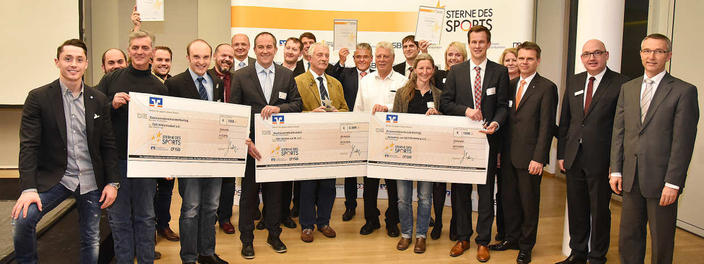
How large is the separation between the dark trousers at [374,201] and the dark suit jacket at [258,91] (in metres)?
1.18

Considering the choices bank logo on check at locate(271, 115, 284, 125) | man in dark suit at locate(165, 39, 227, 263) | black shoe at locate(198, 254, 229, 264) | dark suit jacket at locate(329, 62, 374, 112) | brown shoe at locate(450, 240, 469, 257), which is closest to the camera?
man in dark suit at locate(165, 39, 227, 263)

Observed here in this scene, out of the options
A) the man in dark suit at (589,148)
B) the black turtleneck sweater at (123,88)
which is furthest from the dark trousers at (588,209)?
the black turtleneck sweater at (123,88)

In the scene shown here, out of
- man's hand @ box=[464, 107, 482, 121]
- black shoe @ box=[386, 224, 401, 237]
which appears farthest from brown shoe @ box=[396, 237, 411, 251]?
man's hand @ box=[464, 107, 482, 121]

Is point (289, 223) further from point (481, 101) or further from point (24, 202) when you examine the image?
point (24, 202)

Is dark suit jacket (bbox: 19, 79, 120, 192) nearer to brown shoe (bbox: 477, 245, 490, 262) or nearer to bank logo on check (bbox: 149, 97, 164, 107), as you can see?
bank logo on check (bbox: 149, 97, 164, 107)

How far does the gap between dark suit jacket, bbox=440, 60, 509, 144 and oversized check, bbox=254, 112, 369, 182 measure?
74 cm

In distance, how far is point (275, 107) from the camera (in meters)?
3.74

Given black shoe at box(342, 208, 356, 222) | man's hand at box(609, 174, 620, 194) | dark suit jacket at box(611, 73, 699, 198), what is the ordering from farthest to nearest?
black shoe at box(342, 208, 356, 222)
man's hand at box(609, 174, 620, 194)
dark suit jacket at box(611, 73, 699, 198)

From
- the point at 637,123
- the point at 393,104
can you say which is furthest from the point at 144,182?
the point at 637,123

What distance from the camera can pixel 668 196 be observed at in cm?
298

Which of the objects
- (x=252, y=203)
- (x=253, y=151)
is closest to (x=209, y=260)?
(x=252, y=203)

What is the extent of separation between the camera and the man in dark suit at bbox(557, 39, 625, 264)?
353 centimetres

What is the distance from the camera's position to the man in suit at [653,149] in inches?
117

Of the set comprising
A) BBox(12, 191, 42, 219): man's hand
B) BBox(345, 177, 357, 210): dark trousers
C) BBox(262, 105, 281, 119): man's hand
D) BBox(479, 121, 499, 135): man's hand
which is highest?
BBox(262, 105, 281, 119): man's hand
